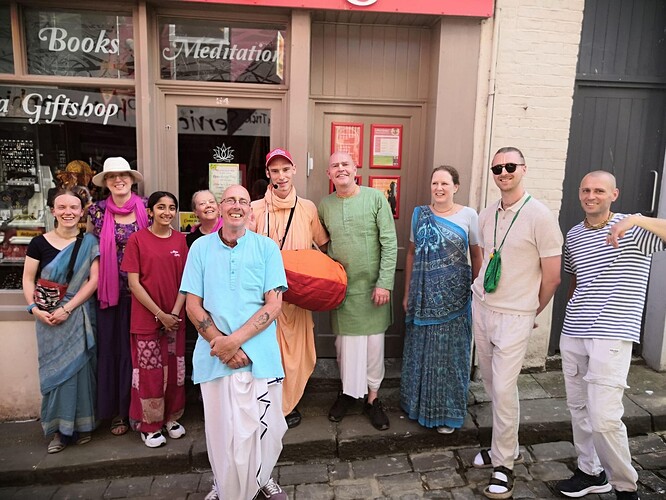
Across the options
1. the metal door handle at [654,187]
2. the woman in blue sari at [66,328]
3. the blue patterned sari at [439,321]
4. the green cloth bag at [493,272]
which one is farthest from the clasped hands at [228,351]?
the metal door handle at [654,187]

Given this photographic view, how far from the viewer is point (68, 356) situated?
3.50 meters

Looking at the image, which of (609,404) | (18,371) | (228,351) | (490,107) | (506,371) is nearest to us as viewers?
(228,351)

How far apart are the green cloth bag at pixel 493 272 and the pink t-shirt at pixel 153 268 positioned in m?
2.11

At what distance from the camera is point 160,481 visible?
11.1 ft

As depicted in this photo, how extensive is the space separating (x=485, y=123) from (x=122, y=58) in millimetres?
3145

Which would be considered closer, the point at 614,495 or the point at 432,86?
Answer: the point at 614,495

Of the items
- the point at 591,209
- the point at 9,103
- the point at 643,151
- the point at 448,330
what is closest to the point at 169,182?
the point at 9,103

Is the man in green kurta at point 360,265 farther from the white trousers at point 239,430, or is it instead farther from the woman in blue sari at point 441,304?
the white trousers at point 239,430

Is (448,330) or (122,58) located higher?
(122,58)

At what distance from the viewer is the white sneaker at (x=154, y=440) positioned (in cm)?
353

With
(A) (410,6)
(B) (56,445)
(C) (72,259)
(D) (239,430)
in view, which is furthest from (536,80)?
(B) (56,445)

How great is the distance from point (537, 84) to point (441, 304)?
2.17m

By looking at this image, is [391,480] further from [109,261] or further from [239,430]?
[109,261]

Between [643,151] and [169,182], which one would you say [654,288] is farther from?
[169,182]
